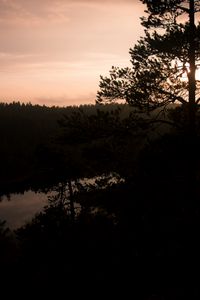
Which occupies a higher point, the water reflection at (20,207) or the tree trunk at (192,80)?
the tree trunk at (192,80)

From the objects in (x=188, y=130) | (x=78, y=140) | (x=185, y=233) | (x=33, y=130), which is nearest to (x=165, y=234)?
(x=185, y=233)

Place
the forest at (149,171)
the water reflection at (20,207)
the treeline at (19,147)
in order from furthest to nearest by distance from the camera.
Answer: the treeline at (19,147), the water reflection at (20,207), the forest at (149,171)

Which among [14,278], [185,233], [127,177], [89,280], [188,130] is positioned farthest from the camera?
[14,278]

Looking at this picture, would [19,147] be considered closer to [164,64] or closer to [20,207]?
[20,207]

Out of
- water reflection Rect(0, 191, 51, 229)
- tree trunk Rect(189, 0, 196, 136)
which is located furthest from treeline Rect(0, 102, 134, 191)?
tree trunk Rect(189, 0, 196, 136)

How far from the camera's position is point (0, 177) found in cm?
8419

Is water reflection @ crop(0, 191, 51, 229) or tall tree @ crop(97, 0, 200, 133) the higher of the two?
tall tree @ crop(97, 0, 200, 133)

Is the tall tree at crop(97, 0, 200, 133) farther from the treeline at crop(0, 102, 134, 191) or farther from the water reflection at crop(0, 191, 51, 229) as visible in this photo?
the water reflection at crop(0, 191, 51, 229)

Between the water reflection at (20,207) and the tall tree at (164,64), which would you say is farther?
the water reflection at (20,207)

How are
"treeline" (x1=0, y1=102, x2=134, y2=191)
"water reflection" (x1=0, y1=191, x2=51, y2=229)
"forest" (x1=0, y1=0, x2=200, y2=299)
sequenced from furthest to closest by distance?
"treeline" (x1=0, y1=102, x2=134, y2=191) → "water reflection" (x1=0, y1=191, x2=51, y2=229) → "forest" (x1=0, y1=0, x2=200, y2=299)

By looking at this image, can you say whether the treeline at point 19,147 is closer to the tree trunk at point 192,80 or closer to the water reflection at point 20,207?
the water reflection at point 20,207

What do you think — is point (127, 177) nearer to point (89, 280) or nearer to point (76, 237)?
point (89, 280)

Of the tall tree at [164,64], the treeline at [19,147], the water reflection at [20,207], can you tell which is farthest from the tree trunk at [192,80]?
the water reflection at [20,207]

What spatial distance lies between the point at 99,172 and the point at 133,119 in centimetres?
224
